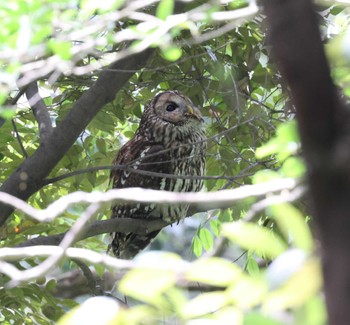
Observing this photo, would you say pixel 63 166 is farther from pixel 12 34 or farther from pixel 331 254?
pixel 331 254

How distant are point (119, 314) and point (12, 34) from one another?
81cm

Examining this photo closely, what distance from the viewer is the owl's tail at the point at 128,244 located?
370 cm

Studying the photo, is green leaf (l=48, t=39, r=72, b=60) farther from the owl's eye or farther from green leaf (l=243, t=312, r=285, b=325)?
the owl's eye

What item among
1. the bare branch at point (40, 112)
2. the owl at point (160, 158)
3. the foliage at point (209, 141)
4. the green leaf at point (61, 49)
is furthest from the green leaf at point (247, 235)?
the owl at point (160, 158)

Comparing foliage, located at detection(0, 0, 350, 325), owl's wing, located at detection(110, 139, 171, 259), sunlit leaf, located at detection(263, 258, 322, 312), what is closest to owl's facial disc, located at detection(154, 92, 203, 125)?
Answer: foliage, located at detection(0, 0, 350, 325)

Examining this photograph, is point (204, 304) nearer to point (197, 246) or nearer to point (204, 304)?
point (204, 304)

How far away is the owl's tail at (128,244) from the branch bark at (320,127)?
305 centimetres

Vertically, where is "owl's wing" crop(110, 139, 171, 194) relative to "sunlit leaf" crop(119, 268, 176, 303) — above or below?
below

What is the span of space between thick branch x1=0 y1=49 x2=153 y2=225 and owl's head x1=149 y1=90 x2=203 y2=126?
3.85 ft

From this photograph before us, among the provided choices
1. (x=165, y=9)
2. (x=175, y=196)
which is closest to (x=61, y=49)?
(x=165, y=9)

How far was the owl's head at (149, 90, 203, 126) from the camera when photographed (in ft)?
12.9

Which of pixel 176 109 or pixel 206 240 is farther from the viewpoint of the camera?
pixel 176 109

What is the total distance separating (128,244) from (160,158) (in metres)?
0.45

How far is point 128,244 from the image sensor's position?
150 inches
